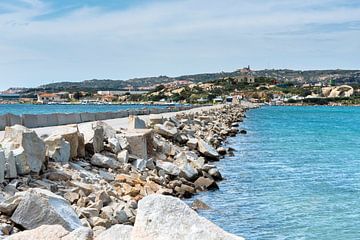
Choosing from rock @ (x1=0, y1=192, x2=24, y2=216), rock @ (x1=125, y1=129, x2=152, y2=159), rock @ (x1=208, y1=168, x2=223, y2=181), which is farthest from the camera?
rock @ (x1=208, y1=168, x2=223, y2=181)

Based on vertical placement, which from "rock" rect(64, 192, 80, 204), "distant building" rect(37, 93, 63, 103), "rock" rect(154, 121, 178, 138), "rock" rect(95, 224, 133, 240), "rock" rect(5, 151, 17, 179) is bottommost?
"distant building" rect(37, 93, 63, 103)

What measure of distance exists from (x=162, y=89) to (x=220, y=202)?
17639 cm

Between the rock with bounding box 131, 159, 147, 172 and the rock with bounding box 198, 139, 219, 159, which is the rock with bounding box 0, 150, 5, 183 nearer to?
the rock with bounding box 131, 159, 147, 172

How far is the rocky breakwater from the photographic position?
4934 mm

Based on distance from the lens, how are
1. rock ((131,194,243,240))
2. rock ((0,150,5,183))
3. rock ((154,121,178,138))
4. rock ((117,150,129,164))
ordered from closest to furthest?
rock ((131,194,243,240))
rock ((0,150,5,183))
rock ((117,150,129,164))
rock ((154,121,178,138))

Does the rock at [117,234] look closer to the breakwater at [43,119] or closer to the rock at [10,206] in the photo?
the rock at [10,206]

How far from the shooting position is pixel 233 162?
2222 cm

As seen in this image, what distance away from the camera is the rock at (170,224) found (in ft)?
15.6

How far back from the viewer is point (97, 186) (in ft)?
37.5

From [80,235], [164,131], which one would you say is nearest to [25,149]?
[80,235]

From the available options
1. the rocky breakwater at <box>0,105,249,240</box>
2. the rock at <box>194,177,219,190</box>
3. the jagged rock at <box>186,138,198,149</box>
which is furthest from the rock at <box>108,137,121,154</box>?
the jagged rock at <box>186,138,198,149</box>

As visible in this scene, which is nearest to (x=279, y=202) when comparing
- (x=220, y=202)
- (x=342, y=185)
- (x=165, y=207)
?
(x=220, y=202)

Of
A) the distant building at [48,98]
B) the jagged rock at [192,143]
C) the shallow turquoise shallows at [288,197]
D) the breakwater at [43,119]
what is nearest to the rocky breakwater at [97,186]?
the shallow turquoise shallows at [288,197]

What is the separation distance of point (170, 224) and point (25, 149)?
19.6 feet
